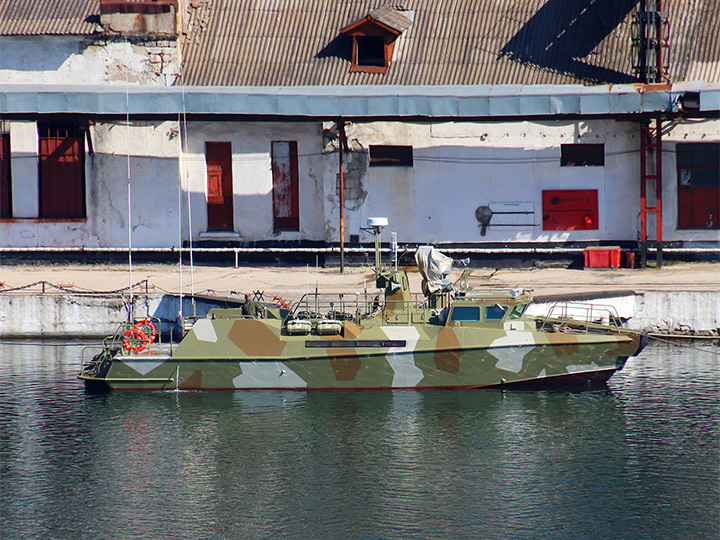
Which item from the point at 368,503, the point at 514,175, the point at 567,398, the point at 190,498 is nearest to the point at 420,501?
the point at 368,503

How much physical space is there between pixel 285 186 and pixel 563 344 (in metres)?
18.8

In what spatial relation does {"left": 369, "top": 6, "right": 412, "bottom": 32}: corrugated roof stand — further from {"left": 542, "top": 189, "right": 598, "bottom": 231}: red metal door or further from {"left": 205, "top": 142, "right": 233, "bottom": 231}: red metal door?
{"left": 542, "top": 189, "right": 598, "bottom": 231}: red metal door

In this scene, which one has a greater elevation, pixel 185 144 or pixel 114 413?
pixel 185 144

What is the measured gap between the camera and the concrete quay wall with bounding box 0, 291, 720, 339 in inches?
1379

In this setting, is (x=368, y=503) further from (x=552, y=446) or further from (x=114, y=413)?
(x=114, y=413)

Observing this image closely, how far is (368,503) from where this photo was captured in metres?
20.9

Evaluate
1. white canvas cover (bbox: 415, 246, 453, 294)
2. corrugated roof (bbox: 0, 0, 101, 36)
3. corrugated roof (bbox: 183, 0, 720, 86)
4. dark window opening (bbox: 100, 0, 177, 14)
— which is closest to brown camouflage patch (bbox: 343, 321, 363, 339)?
white canvas cover (bbox: 415, 246, 453, 294)

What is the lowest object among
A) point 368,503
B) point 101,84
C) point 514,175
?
point 368,503

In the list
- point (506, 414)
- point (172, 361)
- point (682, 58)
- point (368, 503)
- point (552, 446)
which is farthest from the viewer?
point (682, 58)

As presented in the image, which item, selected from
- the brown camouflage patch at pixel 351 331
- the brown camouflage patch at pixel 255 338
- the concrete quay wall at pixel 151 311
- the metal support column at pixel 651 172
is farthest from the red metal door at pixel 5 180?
the metal support column at pixel 651 172

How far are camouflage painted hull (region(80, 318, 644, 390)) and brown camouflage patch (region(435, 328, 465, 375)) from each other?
0.03m

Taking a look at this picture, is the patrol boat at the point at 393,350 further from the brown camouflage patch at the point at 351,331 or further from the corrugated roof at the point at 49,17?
the corrugated roof at the point at 49,17

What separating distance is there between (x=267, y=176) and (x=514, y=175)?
9.65 m

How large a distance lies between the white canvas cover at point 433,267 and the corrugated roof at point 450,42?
1530cm
